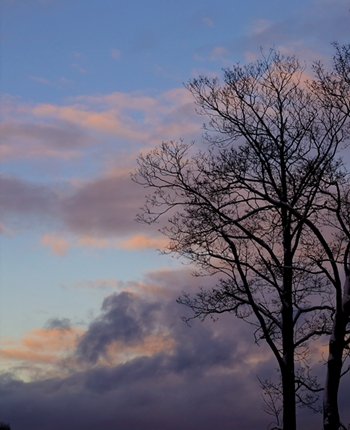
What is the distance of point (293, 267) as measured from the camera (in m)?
17.2

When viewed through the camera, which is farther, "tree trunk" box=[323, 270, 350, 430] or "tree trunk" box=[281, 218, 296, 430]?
"tree trunk" box=[281, 218, 296, 430]

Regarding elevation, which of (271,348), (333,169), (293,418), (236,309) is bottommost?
(293,418)

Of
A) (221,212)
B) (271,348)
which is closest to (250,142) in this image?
(221,212)

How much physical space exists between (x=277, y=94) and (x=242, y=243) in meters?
4.47

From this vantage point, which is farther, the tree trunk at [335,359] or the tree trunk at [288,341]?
the tree trunk at [288,341]

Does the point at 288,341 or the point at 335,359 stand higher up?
the point at 288,341

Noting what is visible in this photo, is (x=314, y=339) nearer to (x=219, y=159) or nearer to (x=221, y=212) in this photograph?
(x=221, y=212)

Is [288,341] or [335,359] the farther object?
[288,341]

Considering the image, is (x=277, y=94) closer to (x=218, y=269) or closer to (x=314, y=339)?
(x=218, y=269)

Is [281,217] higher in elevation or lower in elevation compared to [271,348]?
higher

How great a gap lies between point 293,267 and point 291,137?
3855 millimetres

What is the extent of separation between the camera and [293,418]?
17453 millimetres

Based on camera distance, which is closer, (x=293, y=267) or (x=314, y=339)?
(x=293, y=267)

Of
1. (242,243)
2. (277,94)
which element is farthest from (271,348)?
(277,94)
